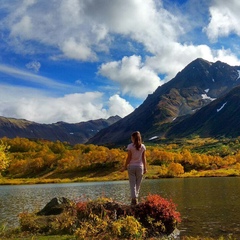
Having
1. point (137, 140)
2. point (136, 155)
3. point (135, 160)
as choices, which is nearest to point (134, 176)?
point (135, 160)

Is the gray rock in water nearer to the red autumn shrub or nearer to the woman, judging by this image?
the woman

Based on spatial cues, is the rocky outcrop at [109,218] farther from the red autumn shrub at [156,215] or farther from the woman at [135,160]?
the woman at [135,160]

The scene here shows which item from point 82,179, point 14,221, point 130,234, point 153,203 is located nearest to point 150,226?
point 153,203

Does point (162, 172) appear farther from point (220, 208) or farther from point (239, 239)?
point (239, 239)

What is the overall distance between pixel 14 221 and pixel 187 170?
167 metres

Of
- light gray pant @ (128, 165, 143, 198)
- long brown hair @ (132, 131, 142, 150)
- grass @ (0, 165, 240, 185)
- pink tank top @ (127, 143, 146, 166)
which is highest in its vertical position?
long brown hair @ (132, 131, 142, 150)

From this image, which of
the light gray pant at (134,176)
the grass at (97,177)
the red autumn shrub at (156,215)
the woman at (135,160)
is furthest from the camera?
the grass at (97,177)

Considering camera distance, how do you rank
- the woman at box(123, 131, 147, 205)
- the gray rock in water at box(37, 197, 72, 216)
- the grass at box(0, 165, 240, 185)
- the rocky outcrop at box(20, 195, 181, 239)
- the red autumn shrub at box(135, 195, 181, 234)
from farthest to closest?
the grass at box(0, 165, 240, 185) < the gray rock in water at box(37, 197, 72, 216) < the red autumn shrub at box(135, 195, 181, 234) < the woman at box(123, 131, 147, 205) < the rocky outcrop at box(20, 195, 181, 239)

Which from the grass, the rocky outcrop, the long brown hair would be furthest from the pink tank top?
the grass

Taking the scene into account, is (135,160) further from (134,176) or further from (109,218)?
(109,218)

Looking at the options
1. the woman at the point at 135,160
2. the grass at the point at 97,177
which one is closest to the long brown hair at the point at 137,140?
the woman at the point at 135,160

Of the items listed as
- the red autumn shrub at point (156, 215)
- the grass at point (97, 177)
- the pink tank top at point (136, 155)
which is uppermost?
the pink tank top at point (136, 155)

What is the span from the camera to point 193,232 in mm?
28141

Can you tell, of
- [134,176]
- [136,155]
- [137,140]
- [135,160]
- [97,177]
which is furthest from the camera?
[97,177]
